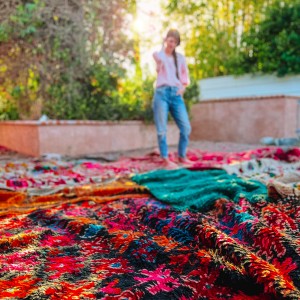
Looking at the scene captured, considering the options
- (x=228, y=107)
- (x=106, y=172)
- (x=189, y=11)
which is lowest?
(x=106, y=172)

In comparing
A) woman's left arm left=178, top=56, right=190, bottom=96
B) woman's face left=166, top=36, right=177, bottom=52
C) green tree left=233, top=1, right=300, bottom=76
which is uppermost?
green tree left=233, top=1, right=300, bottom=76

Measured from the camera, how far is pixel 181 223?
1.60 metres

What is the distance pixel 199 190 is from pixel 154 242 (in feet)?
2.67

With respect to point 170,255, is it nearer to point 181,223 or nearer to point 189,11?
point 181,223

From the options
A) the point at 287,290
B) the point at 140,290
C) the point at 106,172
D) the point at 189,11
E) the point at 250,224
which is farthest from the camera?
the point at 189,11

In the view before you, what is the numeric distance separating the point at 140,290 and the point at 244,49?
30.8 ft

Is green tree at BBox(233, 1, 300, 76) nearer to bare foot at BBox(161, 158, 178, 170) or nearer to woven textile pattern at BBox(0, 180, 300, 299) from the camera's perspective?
bare foot at BBox(161, 158, 178, 170)

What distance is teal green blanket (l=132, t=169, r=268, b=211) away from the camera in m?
1.99

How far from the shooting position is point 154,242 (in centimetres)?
147

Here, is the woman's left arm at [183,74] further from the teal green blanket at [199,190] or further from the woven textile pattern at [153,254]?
the woven textile pattern at [153,254]

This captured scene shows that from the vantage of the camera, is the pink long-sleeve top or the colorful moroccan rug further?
the pink long-sleeve top

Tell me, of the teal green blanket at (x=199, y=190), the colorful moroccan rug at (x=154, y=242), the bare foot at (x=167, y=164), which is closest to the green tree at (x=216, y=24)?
the bare foot at (x=167, y=164)

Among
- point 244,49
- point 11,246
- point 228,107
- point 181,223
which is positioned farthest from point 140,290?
point 244,49

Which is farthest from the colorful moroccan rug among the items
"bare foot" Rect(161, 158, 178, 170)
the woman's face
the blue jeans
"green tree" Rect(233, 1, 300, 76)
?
"green tree" Rect(233, 1, 300, 76)
